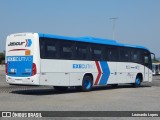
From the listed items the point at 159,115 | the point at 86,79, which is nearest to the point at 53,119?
the point at 159,115

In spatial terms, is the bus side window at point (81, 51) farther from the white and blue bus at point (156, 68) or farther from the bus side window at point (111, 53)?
the white and blue bus at point (156, 68)

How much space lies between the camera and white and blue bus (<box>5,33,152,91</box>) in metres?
A: 18.6

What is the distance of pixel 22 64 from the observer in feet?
61.9

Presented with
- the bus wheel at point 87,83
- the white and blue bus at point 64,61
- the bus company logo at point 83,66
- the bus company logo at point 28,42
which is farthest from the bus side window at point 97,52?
the bus company logo at point 28,42

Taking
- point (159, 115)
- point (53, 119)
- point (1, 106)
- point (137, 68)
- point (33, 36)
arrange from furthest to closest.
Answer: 1. point (137, 68)
2. point (33, 36)
3. point (1, 106)
4. point (159, 115)
5. point (53, 119)

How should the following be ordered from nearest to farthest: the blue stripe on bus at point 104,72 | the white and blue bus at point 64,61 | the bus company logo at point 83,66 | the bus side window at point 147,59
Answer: the white and blue bus at point 64,61 < the bus company logo at point 83,66 < the blue stripe on bus at point 104,72 < the bus side window at point 147,59

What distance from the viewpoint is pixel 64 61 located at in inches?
791

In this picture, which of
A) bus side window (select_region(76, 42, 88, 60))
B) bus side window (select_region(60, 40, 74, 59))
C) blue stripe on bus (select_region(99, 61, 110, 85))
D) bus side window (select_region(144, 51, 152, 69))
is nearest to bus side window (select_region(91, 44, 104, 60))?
blue stripe on bus (select_region(99, 61, 110, 85))

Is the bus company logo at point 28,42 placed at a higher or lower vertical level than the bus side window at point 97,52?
higher

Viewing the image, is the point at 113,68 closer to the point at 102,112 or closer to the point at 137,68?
the point at 137,68

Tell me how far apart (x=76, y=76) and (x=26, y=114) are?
10185mm

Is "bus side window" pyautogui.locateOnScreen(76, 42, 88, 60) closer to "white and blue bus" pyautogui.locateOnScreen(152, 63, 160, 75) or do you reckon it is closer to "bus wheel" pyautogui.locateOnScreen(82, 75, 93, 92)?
"bus wheel" pyautogui.locateOnScreen(82, 75, 93, 92)

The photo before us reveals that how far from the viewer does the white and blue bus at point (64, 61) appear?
1856 centimetres

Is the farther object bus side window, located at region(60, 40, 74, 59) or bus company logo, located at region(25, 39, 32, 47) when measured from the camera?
bus side window, located at region(60, 40, 74, 59)
